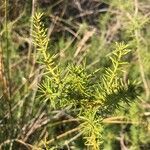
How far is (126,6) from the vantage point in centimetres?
174

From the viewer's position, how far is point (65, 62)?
1699mm

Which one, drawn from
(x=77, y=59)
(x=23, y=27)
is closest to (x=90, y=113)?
(x=77, y=59)

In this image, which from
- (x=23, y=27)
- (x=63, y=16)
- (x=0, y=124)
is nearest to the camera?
(x=0, y=124)

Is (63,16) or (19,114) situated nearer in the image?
(19,114)

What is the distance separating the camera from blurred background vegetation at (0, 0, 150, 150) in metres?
1.41

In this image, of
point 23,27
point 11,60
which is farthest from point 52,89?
point 23,27

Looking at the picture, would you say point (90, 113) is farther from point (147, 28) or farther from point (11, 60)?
point (147, 28)

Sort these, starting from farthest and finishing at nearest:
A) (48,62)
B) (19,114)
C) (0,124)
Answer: (19,114)
(0,124)
(48,62)

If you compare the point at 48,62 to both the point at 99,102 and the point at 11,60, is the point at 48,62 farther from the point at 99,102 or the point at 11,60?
the point at 11,60

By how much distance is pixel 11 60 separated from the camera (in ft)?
6.02

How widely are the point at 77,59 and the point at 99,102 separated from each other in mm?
1024

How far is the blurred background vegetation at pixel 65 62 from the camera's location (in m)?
1.41

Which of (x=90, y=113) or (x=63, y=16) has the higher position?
(x=90, y=113)

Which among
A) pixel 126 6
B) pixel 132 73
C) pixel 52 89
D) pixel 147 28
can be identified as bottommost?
pixel 132 73
